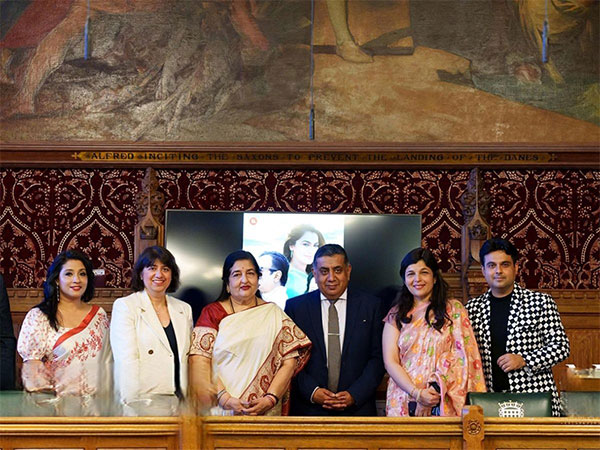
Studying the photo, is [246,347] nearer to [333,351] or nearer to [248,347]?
[248,347]

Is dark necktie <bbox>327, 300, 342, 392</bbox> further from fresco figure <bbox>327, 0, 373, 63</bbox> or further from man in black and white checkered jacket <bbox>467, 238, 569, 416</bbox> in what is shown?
fresco figure <bbox>327, 0, 373, 63</bbox>

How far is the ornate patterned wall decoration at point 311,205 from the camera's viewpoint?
6.58 meters

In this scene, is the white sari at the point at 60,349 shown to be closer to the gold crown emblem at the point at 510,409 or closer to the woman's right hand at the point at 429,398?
the woman's right hand at the point at 429,398

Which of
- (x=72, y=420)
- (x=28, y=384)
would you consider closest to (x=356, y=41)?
(x=28, y=384)

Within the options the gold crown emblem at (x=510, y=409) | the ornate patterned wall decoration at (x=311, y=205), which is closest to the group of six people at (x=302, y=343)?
the gold crown emblem at (x=510, y=409)

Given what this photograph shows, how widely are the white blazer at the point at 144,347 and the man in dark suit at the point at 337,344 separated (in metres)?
0.68

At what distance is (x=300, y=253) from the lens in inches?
245

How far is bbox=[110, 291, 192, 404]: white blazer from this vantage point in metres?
4.52

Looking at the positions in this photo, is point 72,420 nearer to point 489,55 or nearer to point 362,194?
point 362,194

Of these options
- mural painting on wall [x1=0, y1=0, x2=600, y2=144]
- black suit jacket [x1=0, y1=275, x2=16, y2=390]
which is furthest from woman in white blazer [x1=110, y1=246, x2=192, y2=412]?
mural painting on wall [x1=0, y1=0, x2=600, y2=144]

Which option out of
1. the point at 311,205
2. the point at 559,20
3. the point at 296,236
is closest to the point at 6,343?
the point at 296,236

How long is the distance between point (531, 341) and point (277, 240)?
6.87 feet

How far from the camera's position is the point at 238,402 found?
4.50 m

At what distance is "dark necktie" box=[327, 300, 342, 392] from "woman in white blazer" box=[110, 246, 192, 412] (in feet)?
2.49
